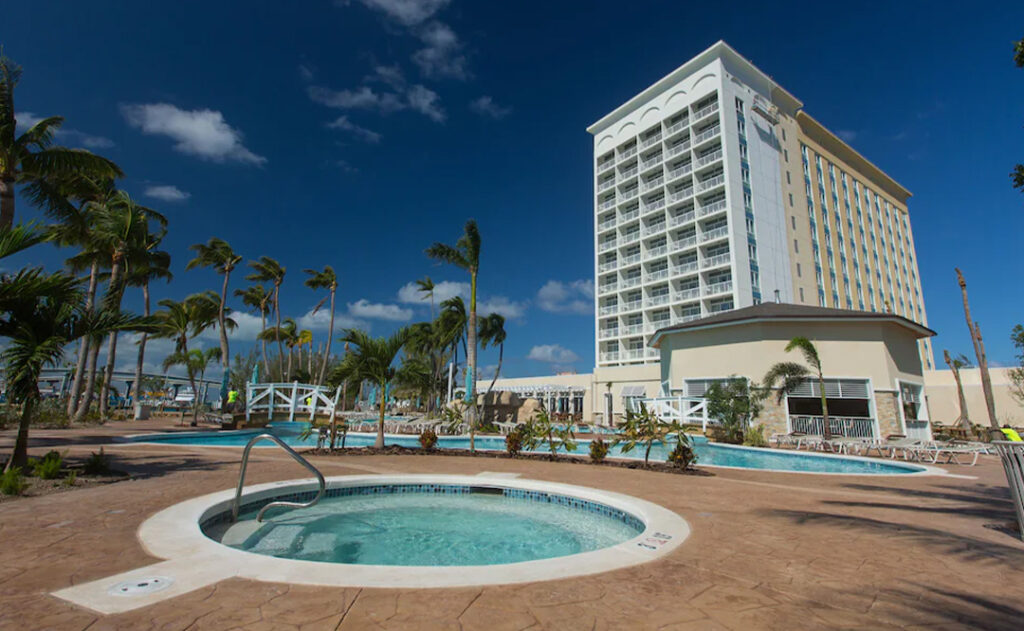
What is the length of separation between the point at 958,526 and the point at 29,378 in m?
12.0

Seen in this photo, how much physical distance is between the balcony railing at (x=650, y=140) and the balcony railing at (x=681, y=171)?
13.3ft

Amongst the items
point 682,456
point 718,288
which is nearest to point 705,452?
point 682,456

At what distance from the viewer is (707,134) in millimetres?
41062

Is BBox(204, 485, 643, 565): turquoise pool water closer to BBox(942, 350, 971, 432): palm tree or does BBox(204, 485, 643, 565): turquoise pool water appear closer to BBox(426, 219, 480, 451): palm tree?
BBox(426, 219, 480, 451): palm tree

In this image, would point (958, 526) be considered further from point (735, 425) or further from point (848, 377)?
point (848, 377)

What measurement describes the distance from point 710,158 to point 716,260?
9.35m

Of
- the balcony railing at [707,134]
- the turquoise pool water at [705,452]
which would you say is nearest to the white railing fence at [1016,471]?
the turquoise pool water at [705,452]

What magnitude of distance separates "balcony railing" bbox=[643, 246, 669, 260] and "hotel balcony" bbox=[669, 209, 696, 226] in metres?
2.36

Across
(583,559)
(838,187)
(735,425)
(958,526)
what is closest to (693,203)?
(838,187)

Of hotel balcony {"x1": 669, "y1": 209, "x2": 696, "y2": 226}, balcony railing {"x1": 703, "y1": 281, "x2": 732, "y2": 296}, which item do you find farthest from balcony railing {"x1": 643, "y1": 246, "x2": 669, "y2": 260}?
balcony railing {"x1": 703, "y1": 281, "x2": 732, "y2": 296}

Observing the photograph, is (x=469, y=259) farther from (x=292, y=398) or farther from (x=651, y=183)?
(x=651, y=183)

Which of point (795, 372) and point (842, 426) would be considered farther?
point (795, 372)

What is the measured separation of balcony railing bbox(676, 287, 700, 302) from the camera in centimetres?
3912

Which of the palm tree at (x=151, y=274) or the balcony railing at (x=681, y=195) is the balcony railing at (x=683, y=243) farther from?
the palm tree at (x=151, y=274)
